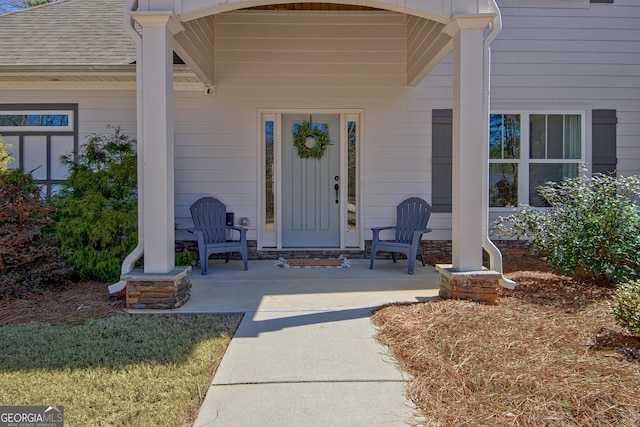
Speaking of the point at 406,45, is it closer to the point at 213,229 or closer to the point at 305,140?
the point at 305,140

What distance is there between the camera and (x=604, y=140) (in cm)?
646

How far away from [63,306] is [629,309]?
4355 mm

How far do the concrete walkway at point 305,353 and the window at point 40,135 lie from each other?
9.89ft

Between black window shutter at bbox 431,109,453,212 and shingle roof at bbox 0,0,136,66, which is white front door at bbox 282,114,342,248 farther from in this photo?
shingle roof at bbox 0,0,136,66

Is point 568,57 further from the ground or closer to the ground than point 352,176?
further from the ground

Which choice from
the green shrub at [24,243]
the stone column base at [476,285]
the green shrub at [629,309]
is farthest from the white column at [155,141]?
the green shrub at [629,309]

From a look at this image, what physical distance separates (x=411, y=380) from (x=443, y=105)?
485cm

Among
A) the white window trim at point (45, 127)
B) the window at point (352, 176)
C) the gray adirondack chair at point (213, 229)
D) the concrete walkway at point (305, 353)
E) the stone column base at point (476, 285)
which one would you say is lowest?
the concrete walkway at point (305, 353)

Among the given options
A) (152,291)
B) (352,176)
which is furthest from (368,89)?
(152,291)

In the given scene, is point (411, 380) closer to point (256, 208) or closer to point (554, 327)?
point (554, 327)

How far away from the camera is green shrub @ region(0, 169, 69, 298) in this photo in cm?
418

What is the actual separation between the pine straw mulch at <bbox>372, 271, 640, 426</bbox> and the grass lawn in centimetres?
117

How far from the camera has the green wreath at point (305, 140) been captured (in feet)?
21.2

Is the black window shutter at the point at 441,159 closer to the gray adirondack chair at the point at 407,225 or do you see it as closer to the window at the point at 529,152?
the gray adirondack chair at the point at 407,225
